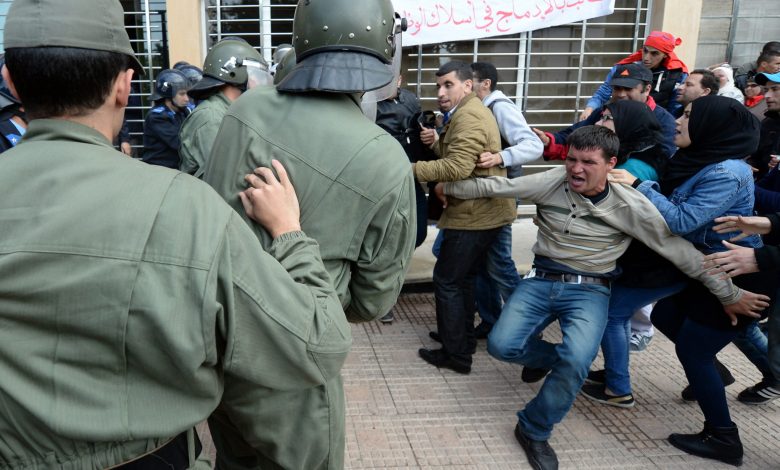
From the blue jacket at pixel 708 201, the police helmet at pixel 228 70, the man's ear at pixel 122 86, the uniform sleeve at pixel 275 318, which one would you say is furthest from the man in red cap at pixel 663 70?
the man's ear at pixel 122 86

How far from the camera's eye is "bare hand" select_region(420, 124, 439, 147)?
463 centimetres

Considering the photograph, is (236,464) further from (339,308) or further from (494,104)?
(494,104)

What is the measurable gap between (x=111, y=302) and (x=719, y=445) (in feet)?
10.5

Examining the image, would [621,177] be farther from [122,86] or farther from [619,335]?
[122,86]

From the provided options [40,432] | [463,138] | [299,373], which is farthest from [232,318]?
[463,138]

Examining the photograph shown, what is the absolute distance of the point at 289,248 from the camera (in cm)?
146

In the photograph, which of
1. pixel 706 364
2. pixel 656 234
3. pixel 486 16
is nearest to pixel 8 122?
pixel 656 234

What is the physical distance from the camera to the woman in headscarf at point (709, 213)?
10.1 ft

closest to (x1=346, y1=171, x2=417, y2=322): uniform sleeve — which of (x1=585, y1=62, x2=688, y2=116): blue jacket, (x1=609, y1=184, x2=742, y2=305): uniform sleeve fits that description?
(x1=609, y1=184, x2=742, y2=305): uniform sleeve

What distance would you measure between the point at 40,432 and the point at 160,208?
1.50 ft

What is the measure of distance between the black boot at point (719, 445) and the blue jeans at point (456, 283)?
1429 millimetres

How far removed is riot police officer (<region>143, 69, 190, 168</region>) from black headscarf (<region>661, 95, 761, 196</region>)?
388cm

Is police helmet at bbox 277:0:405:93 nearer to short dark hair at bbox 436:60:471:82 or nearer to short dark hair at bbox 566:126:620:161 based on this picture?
short dark hair at bbox 566:126:620:161

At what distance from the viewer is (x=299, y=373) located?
126 centimetres
